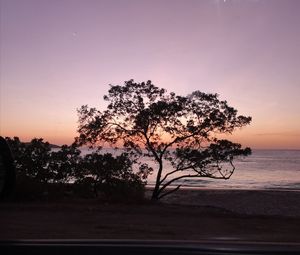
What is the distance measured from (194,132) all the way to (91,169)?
4.62 metres

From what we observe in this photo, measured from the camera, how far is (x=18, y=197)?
54.3ft

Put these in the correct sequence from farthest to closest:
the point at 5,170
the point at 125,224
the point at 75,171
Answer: the point at 75,171
the point at 125,224
the point at 5,170

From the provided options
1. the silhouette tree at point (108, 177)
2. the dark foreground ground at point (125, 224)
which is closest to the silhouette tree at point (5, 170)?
the dark foreground ground at point (125, 224)

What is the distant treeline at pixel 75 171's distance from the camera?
18.7m

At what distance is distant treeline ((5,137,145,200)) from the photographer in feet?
Result: 61.4

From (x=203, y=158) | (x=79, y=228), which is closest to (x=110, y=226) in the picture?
(x=79, y=228)

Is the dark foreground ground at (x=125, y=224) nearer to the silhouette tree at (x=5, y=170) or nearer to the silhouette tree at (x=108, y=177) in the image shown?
the silhouette tree at (x=108, y=177)

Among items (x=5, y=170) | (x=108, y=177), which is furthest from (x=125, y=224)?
(x=108, y=177)

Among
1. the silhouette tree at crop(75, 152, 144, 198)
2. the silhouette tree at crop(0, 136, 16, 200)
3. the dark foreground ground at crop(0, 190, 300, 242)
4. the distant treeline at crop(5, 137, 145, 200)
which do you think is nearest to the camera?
the silhouette tree at crop(0, 136, 16, 200)

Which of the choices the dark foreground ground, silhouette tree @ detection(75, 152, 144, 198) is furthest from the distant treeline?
the dark foreground ground

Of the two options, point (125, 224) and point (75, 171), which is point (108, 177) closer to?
point (75, 171)

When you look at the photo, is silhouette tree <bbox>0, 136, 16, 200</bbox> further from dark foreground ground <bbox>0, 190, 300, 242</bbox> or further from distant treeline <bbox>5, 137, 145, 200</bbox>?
distant treeline <bbox>5, 137, 145, 200</bbox>

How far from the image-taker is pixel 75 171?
19.5 metres

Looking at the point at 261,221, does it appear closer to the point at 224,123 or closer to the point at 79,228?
the point at 79,228
